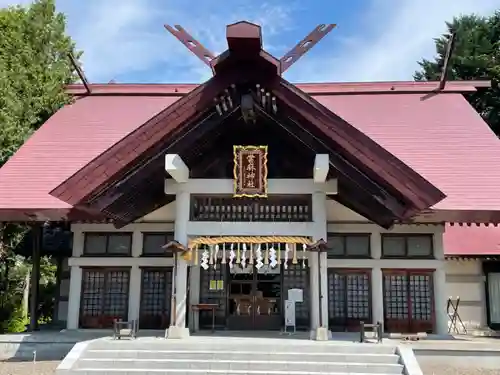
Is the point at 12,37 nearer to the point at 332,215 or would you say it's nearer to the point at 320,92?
the point at 320,92

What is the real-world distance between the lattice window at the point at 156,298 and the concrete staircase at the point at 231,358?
3426mm

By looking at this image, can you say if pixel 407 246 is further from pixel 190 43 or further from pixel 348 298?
pixel 190 43

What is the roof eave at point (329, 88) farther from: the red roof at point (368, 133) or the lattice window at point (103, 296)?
the lattice window at point (103, 296)

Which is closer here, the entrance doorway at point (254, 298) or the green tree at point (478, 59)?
the entrance doorway at point (254, 298)

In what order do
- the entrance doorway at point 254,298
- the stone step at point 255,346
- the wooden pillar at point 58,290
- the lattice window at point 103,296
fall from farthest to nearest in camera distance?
the wooden pillar at point 58,290
the lattice window at point 103,296
the entrance doorway at point 254,298
the stone step at point 255,346

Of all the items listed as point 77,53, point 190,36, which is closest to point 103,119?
point 77,53

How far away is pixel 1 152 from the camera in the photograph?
47.8ft

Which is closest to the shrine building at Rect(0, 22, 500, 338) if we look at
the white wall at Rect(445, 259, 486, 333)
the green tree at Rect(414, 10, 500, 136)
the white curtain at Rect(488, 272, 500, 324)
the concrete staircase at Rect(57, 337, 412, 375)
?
the concrete staircase at Rect(57, 337, 412, 375)

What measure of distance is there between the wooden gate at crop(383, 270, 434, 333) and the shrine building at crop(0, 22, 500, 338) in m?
0.03

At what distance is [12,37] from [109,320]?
29.8 feet

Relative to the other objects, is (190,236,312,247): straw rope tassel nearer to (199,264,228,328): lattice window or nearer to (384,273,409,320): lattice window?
(199,264,228,328): lattice window

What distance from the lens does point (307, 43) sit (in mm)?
10461

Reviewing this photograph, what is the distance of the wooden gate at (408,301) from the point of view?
12945mm

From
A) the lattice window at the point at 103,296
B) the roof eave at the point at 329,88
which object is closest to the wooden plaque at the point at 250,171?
the lattice window at the point at 103,296
